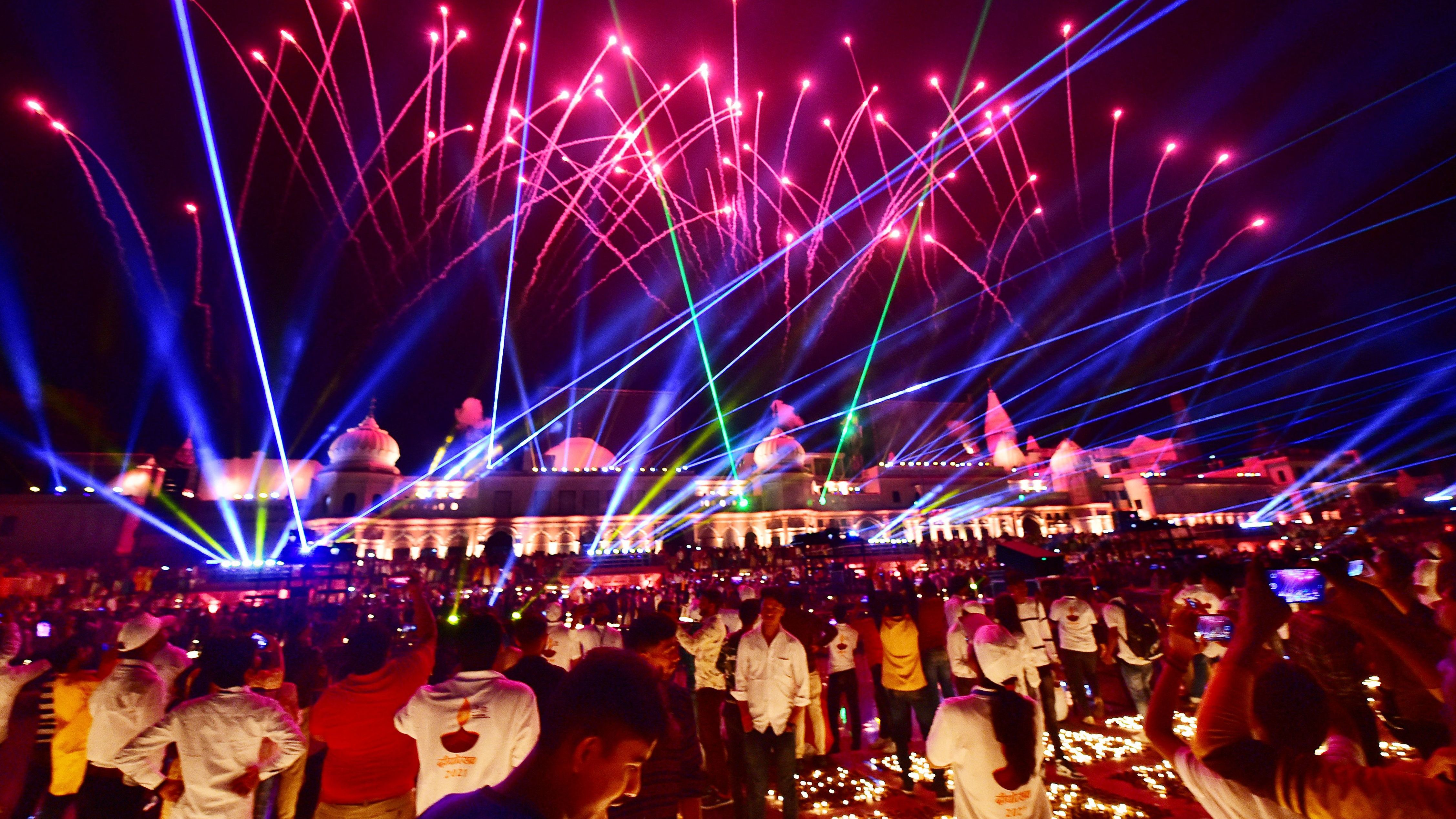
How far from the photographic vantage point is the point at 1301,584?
5.46 metres

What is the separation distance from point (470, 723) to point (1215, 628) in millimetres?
3895

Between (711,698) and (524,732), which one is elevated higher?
(524,732)

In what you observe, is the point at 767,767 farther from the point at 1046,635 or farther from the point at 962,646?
the point at 1046,635

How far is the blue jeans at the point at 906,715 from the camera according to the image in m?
6.65

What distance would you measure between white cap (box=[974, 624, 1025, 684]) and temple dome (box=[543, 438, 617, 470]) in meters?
53.9

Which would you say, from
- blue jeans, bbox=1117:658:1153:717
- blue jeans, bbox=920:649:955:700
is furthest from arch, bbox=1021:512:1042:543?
blue jeans, bbox=920:649:955:700

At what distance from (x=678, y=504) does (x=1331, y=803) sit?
157ft

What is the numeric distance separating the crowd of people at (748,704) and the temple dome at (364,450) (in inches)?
1587

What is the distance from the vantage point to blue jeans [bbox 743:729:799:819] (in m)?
5.37

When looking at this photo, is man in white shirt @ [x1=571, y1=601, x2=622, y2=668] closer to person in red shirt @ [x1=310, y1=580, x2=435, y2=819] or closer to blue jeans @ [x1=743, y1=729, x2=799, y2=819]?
blue jeans @ [x1=743, y1=729, x2=799, y2=819]

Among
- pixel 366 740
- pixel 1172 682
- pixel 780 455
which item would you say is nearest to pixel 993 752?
pixel 1172 682

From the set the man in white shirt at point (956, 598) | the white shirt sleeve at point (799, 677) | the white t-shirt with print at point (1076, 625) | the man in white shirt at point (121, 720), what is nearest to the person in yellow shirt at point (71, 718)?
the man in white shirt at point (121, 720)

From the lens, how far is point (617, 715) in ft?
5.10

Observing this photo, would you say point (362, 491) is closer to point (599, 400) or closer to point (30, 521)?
point (30, 521)
